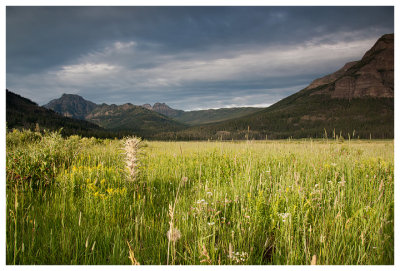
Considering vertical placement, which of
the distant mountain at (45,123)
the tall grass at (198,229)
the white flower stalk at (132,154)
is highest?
the distant mountain at (45,123)

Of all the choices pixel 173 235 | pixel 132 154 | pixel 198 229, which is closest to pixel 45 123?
pixel 132 154

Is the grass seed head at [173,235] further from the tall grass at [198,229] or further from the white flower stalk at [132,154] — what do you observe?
the white flower stalk at [132,154]

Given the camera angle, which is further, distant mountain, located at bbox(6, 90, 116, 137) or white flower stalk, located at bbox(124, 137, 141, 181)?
distant mountain, located at bbox(6, 90, 116, 137)

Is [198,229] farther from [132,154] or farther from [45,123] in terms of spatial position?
[45,123]

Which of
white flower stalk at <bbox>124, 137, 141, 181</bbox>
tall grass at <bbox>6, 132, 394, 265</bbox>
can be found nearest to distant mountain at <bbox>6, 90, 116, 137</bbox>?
white flower stalk at <bbox>124, 137, 141, 181</bbox>

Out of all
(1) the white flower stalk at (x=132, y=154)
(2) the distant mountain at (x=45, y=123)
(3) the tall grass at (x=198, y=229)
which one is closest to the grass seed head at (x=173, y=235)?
(3) the tall grass at (x=198, y=229)

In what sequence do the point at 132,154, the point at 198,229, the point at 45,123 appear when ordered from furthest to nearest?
the point at 45,123 < the point at 132,154 < the point at 198,229

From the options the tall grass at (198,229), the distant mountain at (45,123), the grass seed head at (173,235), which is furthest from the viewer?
the distant mountain at (45,123)

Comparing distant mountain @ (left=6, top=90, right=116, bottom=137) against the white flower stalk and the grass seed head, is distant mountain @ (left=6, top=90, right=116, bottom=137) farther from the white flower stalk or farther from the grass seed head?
the grass seed head

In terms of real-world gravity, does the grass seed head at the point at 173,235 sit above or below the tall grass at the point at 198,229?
above

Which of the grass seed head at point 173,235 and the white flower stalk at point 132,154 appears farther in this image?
the white flower stalk at point 132,154
